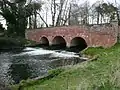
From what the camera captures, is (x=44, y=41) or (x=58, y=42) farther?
(x=44, y=41)

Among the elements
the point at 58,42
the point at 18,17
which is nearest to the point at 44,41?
the point at 58,42

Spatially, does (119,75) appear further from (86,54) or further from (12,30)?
(12,30)

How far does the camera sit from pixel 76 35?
33.9 meters

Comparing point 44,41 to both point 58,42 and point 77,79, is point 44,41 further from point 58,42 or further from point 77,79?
point 77,79

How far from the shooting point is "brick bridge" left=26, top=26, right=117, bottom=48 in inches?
1122

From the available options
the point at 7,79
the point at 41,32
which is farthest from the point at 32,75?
the point at 41,32

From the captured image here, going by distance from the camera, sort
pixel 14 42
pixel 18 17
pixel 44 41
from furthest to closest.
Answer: pixel 18 17 < pixel 44 41 < pixel 14 42

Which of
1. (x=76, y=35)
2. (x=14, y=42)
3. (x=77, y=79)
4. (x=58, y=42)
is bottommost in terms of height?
(x=58, y=42)

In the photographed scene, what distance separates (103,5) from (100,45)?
20268 millimetres

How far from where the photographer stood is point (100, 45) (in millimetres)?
29531

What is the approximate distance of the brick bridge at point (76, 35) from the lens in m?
28.5

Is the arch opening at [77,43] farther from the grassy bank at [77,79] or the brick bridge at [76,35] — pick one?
the grassy bank at [77,79]

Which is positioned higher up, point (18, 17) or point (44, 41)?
point (18, 17)

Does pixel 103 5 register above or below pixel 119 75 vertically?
above
